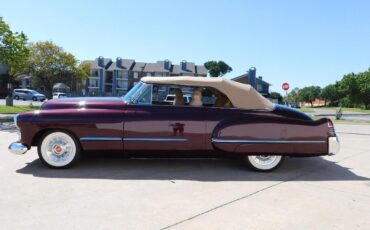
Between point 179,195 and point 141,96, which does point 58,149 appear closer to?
point 141,96

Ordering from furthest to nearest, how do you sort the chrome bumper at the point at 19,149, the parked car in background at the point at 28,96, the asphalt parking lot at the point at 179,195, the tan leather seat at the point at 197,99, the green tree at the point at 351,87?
the green tree at the point at 351,87
the parked car in background at the point at 28,96
the tan leather seat at the point at 197,99
the chrome bumper at the point at 19,149
the asphalt parking lot at the point at 179,195

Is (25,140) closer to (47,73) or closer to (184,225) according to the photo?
(184,225)

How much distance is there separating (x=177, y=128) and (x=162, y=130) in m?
0.25

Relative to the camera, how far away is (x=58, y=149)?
5824 mm

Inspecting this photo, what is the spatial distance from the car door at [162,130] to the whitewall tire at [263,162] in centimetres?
92

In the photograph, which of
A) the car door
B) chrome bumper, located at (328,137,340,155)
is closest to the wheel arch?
the car door

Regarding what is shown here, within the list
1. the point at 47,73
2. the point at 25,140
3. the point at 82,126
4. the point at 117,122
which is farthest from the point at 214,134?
the point at 47,73

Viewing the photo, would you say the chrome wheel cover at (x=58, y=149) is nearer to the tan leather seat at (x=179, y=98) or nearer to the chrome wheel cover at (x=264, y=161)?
the tan leather seat at (x=179, y=98)

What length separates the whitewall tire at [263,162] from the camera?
6.11 meters

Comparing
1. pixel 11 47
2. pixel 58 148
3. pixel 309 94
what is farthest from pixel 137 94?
pixel 309 94

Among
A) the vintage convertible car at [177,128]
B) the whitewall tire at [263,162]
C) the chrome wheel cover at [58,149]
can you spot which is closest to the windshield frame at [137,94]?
the vintage convertible car at [177,128]

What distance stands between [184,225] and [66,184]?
2148 mm

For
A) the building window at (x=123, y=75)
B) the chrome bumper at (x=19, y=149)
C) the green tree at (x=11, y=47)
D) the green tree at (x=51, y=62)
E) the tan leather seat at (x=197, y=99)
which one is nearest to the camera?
the chrome bumper at (x=19, y=149)

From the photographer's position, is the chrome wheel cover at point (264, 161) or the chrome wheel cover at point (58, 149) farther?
the chrome wheel cover at point (264, 161)
